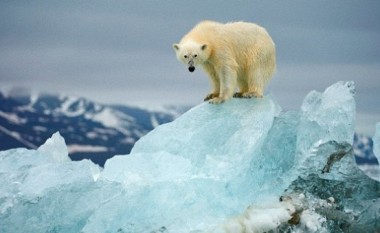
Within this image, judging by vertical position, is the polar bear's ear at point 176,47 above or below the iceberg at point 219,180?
above

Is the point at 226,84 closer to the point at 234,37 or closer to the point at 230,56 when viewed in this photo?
the point at 230,56

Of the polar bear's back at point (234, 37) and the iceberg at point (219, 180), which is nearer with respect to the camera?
the iceberg at point (219, 180)

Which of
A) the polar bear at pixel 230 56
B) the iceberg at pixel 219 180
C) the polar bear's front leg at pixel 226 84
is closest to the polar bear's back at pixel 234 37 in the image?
the polar bear at pixel 230 56

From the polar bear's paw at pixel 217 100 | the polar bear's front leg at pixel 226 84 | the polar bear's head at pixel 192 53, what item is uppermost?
the polar bear's head at pixel 192 53

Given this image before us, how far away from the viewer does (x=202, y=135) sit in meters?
9.75

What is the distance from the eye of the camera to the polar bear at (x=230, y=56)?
10.2m

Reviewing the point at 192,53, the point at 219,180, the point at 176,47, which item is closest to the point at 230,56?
the point at 192,53

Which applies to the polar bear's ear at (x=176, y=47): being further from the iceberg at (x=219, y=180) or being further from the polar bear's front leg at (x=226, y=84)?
the iceberg at (x=219, y=180)

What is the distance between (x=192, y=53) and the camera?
9977 millimetres

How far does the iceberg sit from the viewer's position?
859cm

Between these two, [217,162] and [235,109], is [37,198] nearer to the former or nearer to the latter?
[217,162]

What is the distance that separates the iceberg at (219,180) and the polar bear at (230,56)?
0.39 metres

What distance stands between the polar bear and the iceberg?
1.27 ft

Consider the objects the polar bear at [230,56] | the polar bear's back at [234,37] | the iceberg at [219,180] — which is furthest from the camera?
the polar bear's back at [234,37]
